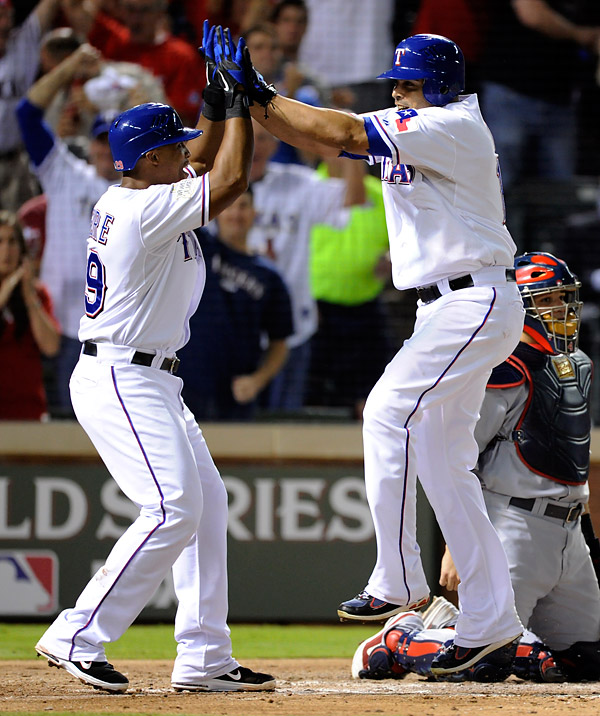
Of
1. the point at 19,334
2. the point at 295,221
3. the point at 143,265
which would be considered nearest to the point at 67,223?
the point at 19,334

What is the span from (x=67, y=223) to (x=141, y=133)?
A: 3.48 metres

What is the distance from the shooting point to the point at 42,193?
686 cm

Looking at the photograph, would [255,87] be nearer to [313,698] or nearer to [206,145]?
[206,145]

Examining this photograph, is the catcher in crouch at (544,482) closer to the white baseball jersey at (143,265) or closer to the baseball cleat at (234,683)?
the baseball cleat at (234,683)

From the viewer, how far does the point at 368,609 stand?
10.7ft

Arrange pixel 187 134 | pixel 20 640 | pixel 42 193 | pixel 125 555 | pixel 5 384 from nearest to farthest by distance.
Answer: pixel 125 555, pixel 187 134, pixel 20 640, pixel 5 384, pixel 42 193

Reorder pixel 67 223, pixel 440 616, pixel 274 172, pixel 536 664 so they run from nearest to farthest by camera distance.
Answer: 1. pixel 536 664
2. pixel 440 616
3. pixel 67 223
4. pixel 274 172

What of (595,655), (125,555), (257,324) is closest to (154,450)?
(125,555)

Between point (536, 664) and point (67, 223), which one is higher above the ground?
point (67, 223)

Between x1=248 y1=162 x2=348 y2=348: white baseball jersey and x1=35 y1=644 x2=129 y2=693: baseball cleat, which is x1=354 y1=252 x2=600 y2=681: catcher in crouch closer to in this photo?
x1=35 y1=644 x2=129 y2=693: baseball cleat

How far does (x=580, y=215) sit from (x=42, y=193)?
3.46 metres

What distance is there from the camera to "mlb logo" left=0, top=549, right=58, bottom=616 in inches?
228

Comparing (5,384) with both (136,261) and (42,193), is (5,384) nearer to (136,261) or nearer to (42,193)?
(42,193)

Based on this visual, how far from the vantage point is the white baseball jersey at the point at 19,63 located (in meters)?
7.20
